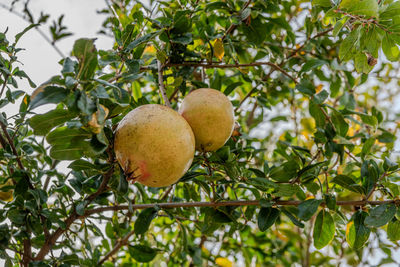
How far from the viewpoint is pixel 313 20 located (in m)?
1.60

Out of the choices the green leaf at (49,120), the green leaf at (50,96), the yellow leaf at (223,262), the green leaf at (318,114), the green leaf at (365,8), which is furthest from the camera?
the yellow leaf at (223,262)

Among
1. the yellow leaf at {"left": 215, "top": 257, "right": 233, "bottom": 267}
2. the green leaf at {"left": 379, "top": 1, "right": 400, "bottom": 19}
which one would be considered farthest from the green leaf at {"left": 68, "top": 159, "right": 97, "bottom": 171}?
the yellow leaf at {"left": 215, "top": 257, "right": 233, "bottom": 267}

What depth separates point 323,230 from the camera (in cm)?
108

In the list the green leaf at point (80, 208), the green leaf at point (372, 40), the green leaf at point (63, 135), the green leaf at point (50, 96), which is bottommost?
the green leaf at point (80, 208)

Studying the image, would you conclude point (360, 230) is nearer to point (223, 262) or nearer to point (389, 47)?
point (389, 47)

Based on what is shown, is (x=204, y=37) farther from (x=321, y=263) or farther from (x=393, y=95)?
(x=393, y=95)

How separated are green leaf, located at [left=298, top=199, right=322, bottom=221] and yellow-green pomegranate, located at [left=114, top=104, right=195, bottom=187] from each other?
361mm

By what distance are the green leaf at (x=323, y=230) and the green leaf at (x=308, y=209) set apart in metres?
0.08

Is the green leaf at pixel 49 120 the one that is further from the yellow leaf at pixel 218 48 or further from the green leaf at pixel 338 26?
the green leaf at pixel 338 26

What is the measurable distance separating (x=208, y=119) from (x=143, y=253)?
702mm

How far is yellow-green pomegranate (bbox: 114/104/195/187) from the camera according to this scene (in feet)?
2.65

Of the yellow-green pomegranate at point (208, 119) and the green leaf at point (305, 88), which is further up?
the yellow-green pomegranate at point (208, 119)

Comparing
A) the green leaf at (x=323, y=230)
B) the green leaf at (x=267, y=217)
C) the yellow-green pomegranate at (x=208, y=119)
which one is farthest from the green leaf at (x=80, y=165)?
the green leaf at (x=323, y=230)

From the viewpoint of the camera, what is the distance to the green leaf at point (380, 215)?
3.07 feet
